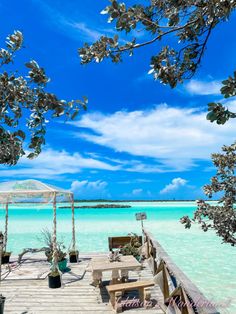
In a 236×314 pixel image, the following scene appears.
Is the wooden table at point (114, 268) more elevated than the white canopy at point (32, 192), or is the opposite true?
the white canopy at point (32, 192)

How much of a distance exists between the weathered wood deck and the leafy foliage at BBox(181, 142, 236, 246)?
6.19 feet

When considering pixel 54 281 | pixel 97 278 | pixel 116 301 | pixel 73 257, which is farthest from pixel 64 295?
pixel 73 257

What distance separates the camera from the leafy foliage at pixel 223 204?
538 centimetres

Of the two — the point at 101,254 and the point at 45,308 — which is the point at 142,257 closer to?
the point at 101,254

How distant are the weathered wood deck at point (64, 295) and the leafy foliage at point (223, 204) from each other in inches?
74.2

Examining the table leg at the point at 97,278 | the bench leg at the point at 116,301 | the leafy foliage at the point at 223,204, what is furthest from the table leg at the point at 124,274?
the leafy foliage at the point at 223,204

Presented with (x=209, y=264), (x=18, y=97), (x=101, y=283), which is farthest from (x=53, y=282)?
(x=209, y=264)

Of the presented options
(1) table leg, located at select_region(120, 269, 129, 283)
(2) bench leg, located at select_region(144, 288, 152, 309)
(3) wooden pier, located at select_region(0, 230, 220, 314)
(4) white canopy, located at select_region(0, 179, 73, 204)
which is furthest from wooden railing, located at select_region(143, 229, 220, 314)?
(4) white canopy, located at select_region(0, 179, 73, 204)

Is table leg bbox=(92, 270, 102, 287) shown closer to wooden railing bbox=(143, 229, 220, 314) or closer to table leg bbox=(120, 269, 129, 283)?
table leg bbox=(120, 269, 129, 283)

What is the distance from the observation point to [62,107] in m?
1.92

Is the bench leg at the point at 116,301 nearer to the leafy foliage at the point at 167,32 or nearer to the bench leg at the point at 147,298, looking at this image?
the bench leg at the point at 147,298

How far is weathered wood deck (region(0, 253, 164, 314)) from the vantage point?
19.4 feet

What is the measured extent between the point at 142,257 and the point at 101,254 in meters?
2.22

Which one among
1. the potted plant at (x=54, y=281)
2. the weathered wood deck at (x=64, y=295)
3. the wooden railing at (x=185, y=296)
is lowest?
the weathered wood deck at (x=64, y=295)
